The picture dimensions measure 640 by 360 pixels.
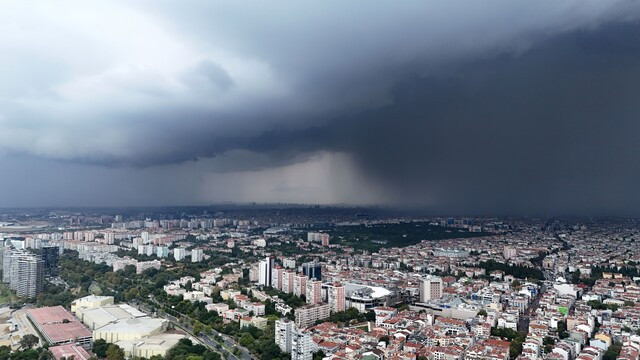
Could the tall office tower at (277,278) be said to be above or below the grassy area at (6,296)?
above

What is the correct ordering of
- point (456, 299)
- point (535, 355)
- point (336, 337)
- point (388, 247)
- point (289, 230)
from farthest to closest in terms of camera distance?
point (289, 230) < point (388, 247) < point (456, 299) < point (336, 337) < point (535, 355)

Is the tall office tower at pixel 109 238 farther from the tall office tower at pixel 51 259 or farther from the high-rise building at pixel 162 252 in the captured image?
the tall office tower at pixel 51 259

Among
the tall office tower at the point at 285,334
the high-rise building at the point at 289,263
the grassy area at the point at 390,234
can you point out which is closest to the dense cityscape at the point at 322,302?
the tall office tower at the point at 285,334

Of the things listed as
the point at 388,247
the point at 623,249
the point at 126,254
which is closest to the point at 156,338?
the point at 126,254

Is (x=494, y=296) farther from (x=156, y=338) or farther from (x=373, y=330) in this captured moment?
(x=156, y=338)

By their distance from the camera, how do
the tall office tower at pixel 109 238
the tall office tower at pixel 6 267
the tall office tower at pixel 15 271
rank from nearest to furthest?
the tall office tower at pixel 15 271, the tall office tower at pixel 6 267, the tall office tower at pixel 109 238

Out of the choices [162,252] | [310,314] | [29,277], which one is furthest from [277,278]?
[162,252]

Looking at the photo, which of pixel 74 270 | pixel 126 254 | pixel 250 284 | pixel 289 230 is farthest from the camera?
pixel 289 230

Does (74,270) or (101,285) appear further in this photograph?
(74,270)
